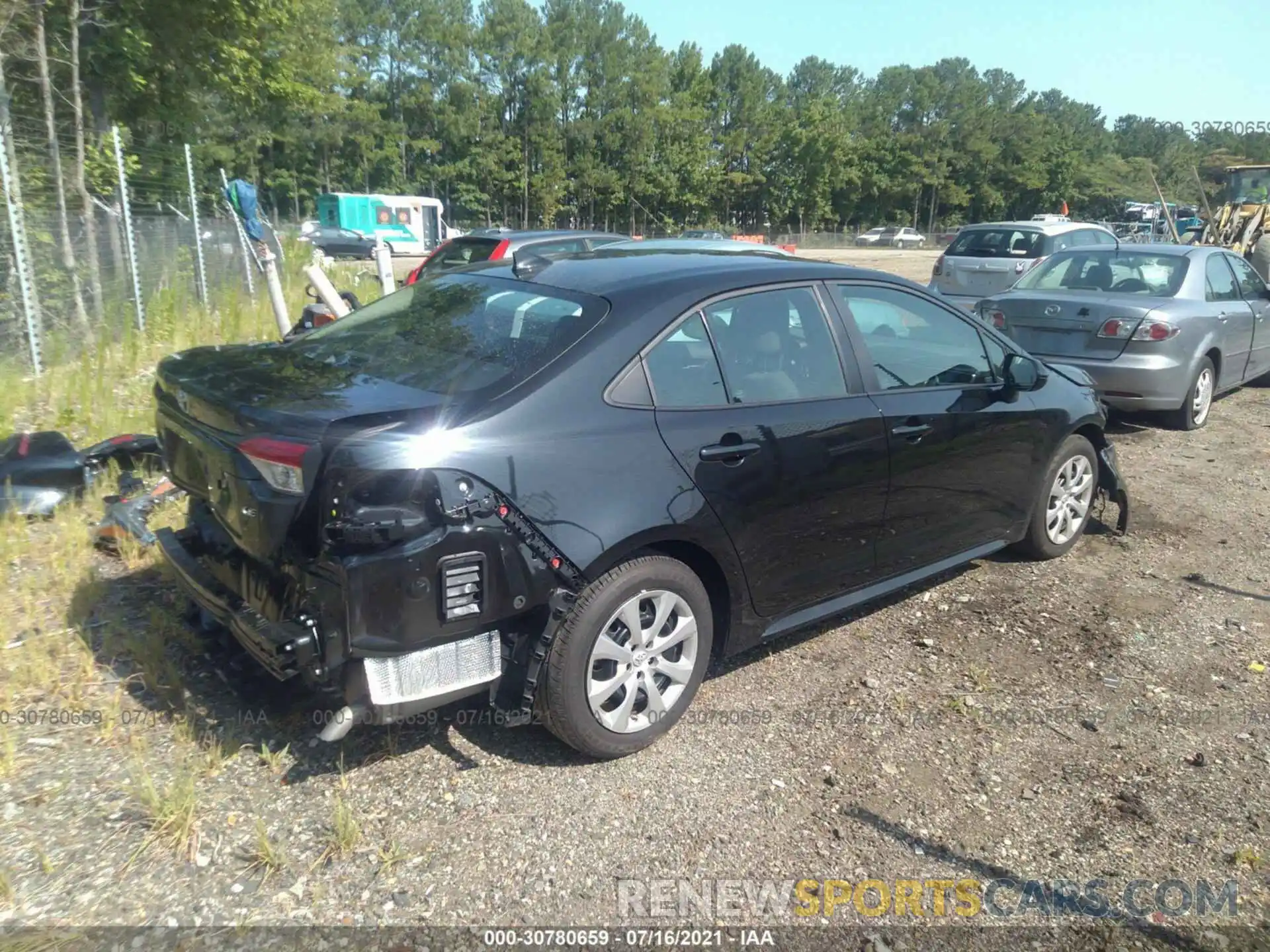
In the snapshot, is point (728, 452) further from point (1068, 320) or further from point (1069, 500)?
point (1068, 320)

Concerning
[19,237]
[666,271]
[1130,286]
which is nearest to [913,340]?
[666,271]

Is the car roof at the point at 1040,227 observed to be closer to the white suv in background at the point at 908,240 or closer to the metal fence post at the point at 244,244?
the metal fence post at the point at 244,244

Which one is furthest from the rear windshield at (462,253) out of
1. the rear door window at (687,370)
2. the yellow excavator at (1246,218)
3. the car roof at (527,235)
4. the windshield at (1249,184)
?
the windshield at (1249,184)

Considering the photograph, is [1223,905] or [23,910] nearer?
[23,910]

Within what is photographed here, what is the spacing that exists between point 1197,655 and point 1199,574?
1.11 m

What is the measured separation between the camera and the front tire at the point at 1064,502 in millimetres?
5184

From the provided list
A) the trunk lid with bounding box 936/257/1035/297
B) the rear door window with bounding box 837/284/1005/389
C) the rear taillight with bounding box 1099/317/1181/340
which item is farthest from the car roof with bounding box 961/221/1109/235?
the rear door window with bounding box 837/284/1005/389

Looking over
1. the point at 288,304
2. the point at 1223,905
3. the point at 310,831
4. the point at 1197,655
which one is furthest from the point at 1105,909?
the point at 288,304

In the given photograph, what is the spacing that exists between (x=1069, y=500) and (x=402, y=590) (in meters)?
4.06

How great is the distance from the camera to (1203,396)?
8578mm

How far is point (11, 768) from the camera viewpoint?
3232mm

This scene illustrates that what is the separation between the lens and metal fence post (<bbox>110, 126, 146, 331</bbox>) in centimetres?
996

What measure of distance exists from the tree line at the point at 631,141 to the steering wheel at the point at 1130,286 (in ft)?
123

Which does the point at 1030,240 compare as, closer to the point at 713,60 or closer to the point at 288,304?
the point at 288,304
